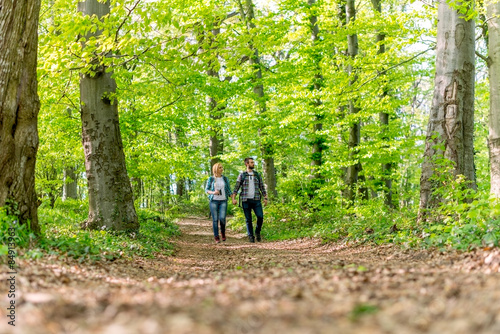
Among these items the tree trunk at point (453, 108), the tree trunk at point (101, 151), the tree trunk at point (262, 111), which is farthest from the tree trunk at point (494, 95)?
the tree trunk at point (262, 111)

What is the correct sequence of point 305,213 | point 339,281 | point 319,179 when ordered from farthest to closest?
point 319,179, point 305,213, point 339,281

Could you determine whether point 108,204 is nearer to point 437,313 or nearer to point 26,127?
point 26,127

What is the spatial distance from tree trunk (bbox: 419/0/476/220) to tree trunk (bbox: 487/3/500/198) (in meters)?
0.75

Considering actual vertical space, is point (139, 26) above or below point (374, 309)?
above

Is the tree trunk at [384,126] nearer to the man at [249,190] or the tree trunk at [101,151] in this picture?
the man at [249,190]

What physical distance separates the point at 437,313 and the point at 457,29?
252 inches

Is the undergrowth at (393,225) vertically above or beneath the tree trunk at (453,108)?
beneath

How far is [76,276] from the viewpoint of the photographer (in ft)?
14.1

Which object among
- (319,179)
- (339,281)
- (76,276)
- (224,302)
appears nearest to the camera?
(224,302)

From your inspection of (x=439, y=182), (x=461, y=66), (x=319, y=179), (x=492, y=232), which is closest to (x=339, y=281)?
(x=492, y=232)

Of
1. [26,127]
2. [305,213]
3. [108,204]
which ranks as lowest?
[305,213]

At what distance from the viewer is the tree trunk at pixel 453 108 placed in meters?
6.97

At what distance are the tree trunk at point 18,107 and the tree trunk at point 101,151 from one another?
2811 mm

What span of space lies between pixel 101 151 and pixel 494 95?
315 inches
